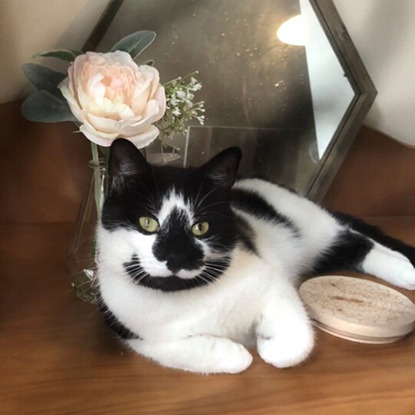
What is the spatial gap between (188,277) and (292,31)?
25.9 inches

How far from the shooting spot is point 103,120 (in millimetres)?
635

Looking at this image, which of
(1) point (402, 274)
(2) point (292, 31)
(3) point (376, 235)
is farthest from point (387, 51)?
(1) point (402, 274)

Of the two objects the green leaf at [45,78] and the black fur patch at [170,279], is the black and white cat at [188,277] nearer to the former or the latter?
the black fur patch at [170,279]

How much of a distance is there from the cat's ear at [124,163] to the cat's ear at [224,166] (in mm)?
82

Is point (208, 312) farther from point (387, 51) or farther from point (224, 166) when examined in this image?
point (387, 51)

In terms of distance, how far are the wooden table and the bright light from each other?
62 cm

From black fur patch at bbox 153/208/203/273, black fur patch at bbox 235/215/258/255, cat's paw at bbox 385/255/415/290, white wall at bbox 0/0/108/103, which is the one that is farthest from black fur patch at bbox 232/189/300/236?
white wall at bbox 0/0/108/103

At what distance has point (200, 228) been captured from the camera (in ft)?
2.14

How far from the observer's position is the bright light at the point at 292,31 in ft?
3.48

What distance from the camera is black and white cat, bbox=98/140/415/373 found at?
64cm

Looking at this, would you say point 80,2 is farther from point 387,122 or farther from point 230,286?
point 387,122

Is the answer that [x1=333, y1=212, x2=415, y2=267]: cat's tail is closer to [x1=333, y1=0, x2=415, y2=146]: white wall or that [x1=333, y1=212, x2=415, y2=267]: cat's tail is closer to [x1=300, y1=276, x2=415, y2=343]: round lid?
[x1=300, y1=276, x2=415, y2=343]: round lid

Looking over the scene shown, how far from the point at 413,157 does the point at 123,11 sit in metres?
0.76

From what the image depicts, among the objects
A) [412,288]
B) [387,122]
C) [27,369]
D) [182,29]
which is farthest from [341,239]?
[27,369]
